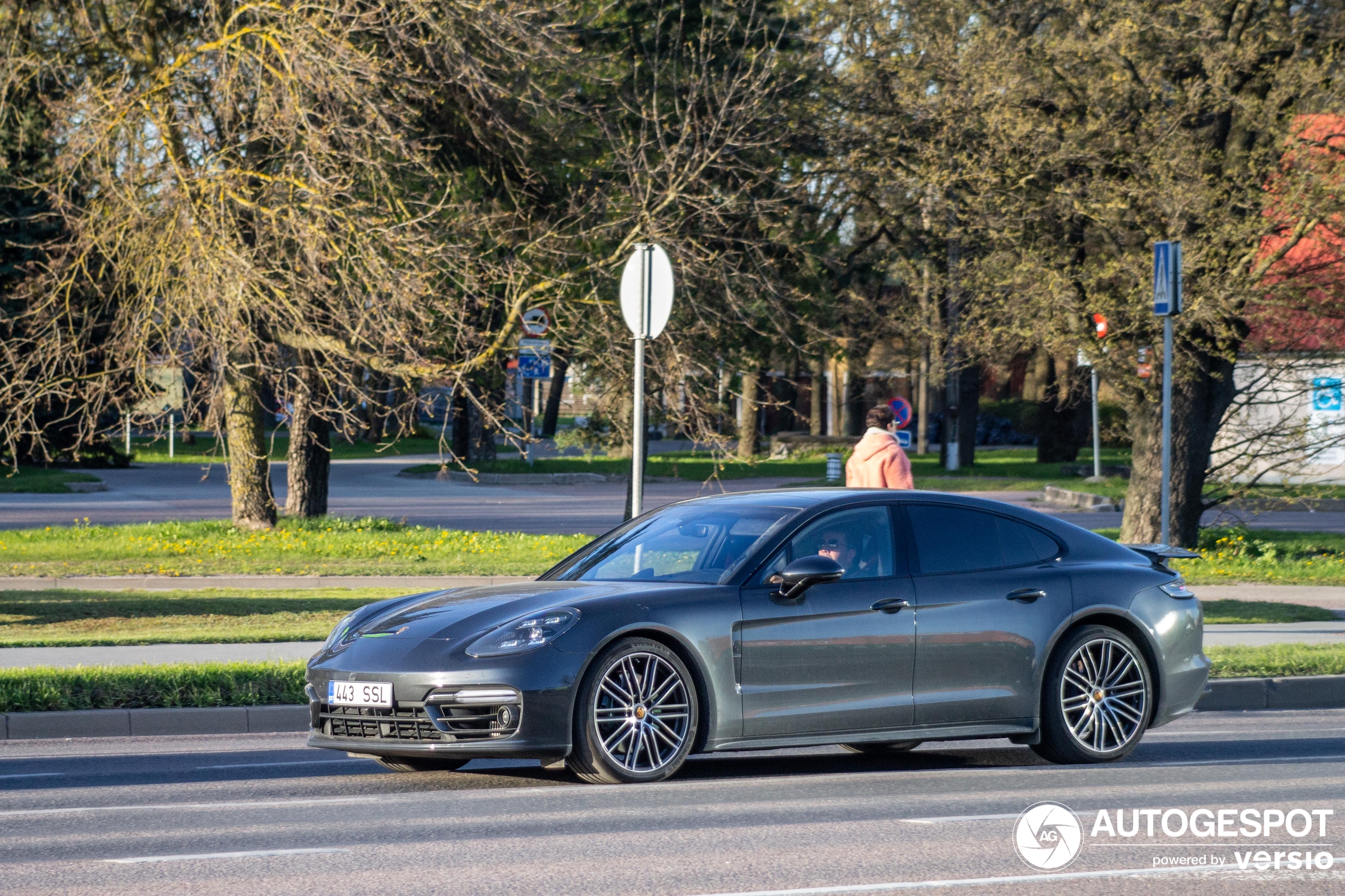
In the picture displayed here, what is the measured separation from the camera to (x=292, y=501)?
918 inches

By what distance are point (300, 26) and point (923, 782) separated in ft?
41.7

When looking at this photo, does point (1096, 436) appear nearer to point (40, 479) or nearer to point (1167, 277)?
point (1167, 277)

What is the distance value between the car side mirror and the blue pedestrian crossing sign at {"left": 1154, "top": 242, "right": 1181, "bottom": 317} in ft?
20.4

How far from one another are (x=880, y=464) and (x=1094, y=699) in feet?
12.6

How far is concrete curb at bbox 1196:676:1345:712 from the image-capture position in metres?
10.9

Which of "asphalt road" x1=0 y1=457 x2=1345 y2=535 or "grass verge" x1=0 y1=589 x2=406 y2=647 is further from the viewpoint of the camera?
"asphalt road" x1=0 y1=457 x2=1345 y2=535

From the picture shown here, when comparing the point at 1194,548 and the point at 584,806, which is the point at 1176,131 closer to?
the point at 1194,548

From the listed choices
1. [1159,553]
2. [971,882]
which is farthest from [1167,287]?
[971,882]

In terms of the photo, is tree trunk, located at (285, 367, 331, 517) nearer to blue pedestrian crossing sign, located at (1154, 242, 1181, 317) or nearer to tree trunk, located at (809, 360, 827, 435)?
blue pedestrian crossing sign, located at (1154, 242, 1181, 317)

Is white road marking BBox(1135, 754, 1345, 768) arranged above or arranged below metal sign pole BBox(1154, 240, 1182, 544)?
below

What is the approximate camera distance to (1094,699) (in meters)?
8.40

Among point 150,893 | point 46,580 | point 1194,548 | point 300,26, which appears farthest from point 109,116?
Result: point 150,893

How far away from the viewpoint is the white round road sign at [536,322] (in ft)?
64.7

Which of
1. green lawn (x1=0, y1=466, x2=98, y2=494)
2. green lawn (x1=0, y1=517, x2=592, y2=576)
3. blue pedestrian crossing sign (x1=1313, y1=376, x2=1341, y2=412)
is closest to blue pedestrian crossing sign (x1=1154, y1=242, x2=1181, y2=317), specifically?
blue pedestrian crossing sign (x1=1313, y1=376, x2=1341, y2=412)
